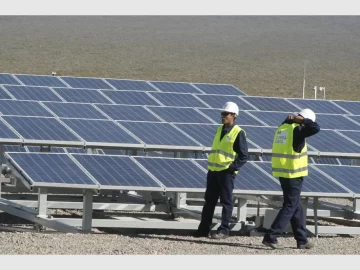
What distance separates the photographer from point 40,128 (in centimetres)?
2169

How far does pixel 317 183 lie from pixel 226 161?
239 centimetres

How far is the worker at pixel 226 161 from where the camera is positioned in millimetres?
18312

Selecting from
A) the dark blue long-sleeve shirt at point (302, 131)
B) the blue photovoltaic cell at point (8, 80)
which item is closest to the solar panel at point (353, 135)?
the dark blue long-sleeve shirt at point (302, 131)

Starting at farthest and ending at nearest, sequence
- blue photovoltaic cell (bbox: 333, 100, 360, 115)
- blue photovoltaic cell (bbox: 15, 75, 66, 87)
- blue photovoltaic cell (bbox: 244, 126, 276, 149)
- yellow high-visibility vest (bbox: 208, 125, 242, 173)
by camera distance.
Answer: blue photovoltaic cell (bbox: 15, 75, 66, 87) < blue photovoltaic cell (bbox: 333, 100, 360, 115) < blue photovoltaic cell (bbox: 244, 126, 276, 149) < yellow high-visibility vest (bbox: 208, 125, 242, 173)

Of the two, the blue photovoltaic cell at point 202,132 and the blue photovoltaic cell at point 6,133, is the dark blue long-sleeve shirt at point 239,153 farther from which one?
the blue photovoltaic cell at point 6,133

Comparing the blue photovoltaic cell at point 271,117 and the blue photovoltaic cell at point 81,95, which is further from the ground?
the blue photovoltaic cell at point 81,95

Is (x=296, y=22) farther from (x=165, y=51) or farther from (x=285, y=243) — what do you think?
(x=285, y=243)

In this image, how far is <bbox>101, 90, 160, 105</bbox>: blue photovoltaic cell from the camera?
26.2m

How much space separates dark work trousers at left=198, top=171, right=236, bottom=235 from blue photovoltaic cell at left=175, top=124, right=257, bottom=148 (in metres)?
3.19

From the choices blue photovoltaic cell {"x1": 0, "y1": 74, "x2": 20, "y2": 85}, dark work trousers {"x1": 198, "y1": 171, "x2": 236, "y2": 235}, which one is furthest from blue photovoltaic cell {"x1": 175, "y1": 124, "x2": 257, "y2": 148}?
blue photovoltaic cell {"x1": 0, "y1": 74, "x2": 20, "y2": 85}

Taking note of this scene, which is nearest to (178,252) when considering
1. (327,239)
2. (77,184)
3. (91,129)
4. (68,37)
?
(77,184)

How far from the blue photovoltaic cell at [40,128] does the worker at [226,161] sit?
365cm

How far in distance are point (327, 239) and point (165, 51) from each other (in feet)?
256

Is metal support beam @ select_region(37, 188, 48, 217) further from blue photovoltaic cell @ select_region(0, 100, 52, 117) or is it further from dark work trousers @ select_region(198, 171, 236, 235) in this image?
blue photovoltaic cell @ select_region(0, 100, 52, 117)
